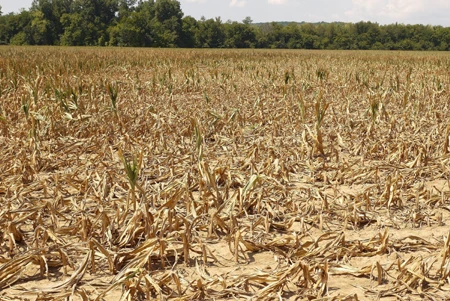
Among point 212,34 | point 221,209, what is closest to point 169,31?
point 212,34

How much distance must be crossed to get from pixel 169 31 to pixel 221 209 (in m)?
66.7

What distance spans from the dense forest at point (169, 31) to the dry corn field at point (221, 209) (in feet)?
181

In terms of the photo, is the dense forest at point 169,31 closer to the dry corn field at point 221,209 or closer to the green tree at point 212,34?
the green tree at point 212,34

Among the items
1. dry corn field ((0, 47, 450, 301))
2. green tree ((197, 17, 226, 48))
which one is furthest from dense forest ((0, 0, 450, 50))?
dry corn field ((0, 47, 450, 301))

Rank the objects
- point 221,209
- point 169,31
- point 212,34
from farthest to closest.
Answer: point 212,34, point 169,31, point 221,209

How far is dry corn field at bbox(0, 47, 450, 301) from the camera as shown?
228cm

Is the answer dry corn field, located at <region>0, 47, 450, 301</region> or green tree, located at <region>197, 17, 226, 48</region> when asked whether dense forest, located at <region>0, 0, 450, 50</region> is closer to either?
green tree, located at <region>197, 17, 226, 48</region>

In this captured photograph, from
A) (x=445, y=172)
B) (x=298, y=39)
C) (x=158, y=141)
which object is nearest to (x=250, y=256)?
(x=445, y=172)

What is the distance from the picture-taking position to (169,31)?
6688cm

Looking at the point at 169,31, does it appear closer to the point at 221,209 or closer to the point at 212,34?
the point at 212,34

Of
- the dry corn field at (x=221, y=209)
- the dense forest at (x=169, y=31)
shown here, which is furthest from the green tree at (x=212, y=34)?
the dry corn field at (x=221, y=209)

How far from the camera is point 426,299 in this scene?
2154mm

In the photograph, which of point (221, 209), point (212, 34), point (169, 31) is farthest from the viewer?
point (212, 34)

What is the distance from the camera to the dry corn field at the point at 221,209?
2.28 metres
